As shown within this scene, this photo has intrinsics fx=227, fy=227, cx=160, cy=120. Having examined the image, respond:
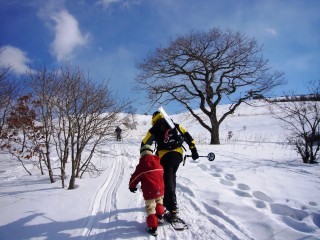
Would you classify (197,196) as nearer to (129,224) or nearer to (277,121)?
(129,224)

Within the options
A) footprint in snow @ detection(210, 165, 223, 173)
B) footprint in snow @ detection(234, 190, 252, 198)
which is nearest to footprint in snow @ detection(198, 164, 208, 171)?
footprint in snow @ detection(210, 165, 223, 173)

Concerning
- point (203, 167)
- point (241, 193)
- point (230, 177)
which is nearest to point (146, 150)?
point (241, 193)

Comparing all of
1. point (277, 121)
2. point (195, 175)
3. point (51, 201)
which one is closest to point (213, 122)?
point (195, 175)

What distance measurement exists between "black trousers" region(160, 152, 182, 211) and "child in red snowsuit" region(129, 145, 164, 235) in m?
0.21

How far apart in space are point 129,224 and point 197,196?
64.0 inches

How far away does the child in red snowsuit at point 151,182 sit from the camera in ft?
11.5

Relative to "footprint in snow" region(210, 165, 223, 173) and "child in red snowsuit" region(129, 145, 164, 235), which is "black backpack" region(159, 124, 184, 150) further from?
"footprint in snow" region(210, 165, 223, 173)

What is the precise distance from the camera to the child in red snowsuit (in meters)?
3.50

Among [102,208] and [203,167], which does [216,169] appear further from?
[102,208]

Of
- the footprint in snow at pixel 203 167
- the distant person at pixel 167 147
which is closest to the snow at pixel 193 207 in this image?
the footprint in snow at pixel 203 167

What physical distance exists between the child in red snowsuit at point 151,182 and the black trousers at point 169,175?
0.21 metres

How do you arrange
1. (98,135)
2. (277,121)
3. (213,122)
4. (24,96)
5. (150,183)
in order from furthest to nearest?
(277,121)
(213,122)
(24,96)
(98,135)
(150,183)

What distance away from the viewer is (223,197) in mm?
4402

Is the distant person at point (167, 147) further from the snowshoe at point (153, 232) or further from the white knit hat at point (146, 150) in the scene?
the snowshoe at point (153, 232)
